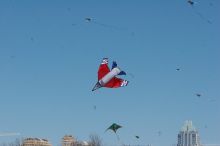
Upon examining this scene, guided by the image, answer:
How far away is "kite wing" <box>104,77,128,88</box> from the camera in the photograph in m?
44.4

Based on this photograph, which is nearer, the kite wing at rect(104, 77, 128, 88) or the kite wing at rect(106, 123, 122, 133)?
the kite wing at rect(104, 77, 128, 88)

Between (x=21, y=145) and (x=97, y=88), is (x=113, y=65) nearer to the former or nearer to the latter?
(x=97, y=88)

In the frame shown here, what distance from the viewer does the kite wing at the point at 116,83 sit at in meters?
44.4

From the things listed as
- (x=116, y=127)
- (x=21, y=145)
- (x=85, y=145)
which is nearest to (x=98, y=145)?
(x=85, y=145)

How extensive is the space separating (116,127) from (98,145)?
12310 cm

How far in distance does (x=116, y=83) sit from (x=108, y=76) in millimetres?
983

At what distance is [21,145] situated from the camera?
652ft

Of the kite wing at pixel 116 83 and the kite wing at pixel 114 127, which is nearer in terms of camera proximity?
the kite wing at pixel 116 83

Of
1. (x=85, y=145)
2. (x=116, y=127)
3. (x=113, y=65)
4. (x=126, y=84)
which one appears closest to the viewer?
(x=126, y=84)

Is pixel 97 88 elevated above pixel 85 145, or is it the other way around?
pixel 85 145

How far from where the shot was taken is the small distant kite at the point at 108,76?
45.3 m

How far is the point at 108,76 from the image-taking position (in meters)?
46.5

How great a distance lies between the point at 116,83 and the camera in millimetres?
45844

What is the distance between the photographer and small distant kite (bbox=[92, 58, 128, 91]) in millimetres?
45281
